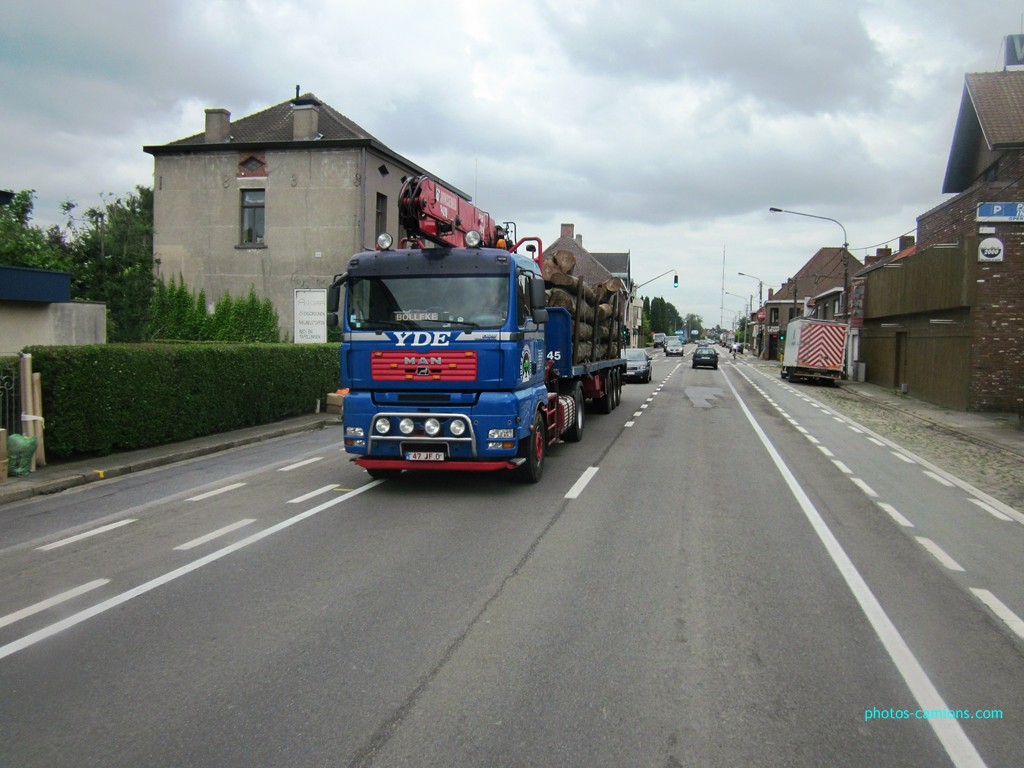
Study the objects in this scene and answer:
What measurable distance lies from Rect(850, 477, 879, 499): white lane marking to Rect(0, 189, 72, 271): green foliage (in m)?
19.2

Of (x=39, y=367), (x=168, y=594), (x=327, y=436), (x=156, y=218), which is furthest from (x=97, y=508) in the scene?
(x=156, y=218)

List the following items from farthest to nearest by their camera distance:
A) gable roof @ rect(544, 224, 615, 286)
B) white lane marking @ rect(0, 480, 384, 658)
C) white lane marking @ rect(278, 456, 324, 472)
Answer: gable roof @ rect(544, 224, 615, 286), white lane marking @ rect(278, 456, 324, 472), white lane marking @ rect(0, 480, 384, 658)

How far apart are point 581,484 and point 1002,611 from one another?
5213mm

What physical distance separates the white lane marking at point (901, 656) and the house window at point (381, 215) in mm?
24228

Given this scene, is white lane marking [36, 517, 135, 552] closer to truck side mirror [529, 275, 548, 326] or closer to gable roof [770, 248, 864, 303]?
truck side mirror [529, 275, 548, 326]

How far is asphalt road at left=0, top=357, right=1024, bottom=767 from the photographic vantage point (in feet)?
11.8

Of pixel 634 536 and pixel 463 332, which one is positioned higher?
pixel 463 332

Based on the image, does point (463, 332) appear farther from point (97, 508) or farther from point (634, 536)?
point (97, 508)

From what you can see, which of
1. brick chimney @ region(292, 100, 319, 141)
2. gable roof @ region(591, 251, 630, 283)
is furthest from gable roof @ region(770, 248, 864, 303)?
brick chimney @ region(292, 100, 319, 141)

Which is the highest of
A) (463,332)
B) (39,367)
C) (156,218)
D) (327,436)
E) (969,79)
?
(969,79)

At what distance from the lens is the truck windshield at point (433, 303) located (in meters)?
9.04

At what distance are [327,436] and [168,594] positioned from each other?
9929mm

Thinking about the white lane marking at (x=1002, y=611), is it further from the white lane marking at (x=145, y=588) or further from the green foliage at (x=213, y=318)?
the green foliage at (x=213, y=318)

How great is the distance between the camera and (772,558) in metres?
6.67
